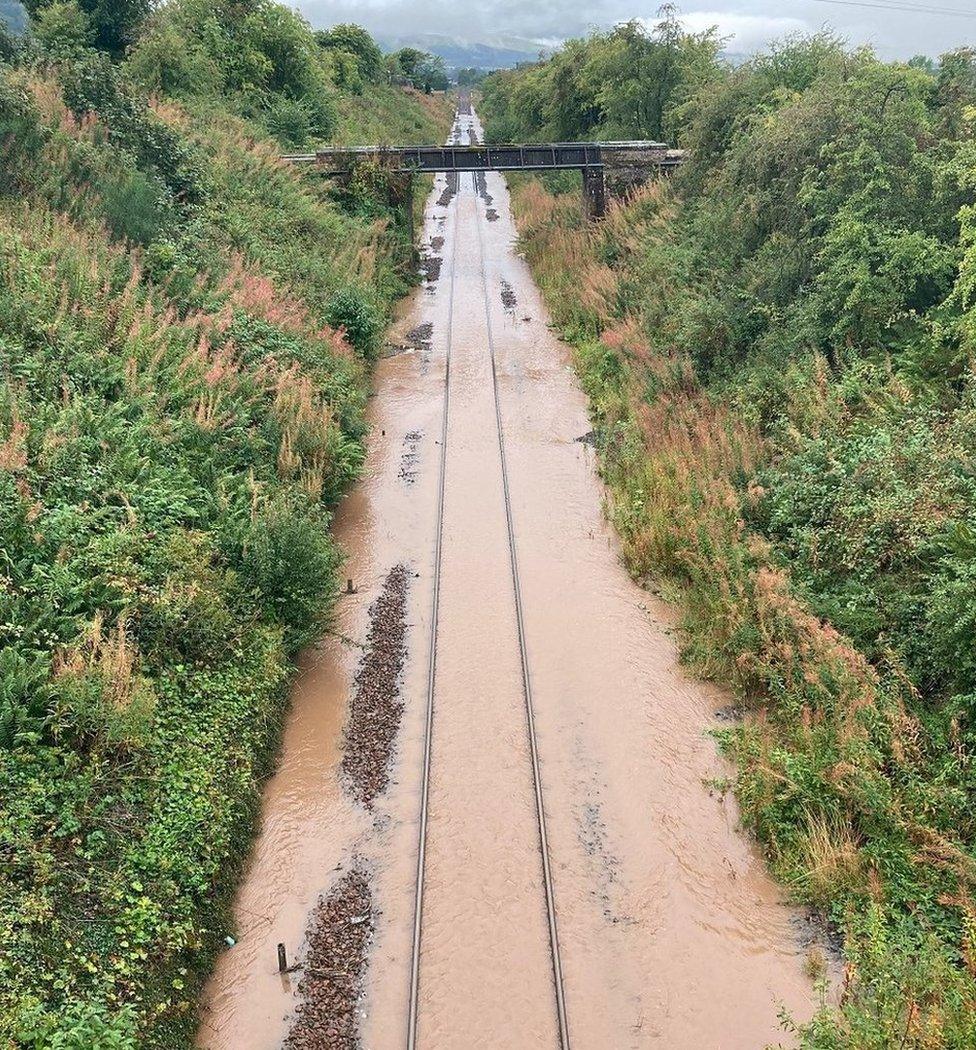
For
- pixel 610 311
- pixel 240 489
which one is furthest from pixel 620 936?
pixel 610 311

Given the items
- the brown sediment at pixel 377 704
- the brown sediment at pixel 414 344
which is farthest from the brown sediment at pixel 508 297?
the brown sediment at pixel 377 704

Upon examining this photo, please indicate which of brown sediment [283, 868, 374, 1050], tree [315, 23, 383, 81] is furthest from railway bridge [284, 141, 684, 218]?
tree [315, 23, 383, 81]

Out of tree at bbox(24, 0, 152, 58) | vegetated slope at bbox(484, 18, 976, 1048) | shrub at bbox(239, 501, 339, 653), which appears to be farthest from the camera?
tree at bbox(24, 0, 152, 58)

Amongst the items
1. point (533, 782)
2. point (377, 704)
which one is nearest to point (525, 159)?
point (377, 704)

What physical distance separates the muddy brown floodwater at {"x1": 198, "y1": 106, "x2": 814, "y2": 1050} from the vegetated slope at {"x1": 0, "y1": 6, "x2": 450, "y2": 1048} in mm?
654

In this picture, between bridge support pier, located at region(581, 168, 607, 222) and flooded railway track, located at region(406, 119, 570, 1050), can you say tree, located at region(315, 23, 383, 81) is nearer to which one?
bridge support pier, located at region(581, 168, 607, 222)

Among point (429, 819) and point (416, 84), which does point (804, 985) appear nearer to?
point (429, 819)

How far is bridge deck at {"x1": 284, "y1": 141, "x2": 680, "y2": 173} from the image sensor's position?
97.9 feet

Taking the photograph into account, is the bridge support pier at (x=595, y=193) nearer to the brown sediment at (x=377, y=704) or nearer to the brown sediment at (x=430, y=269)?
the brown sediment at (x=430, y=269)

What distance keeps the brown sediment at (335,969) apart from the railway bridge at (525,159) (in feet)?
88.9

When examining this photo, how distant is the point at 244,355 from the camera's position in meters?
15.9

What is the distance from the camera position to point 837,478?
39.3 feet

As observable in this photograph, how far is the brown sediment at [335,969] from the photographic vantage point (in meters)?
7.03

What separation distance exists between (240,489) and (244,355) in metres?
4.80
